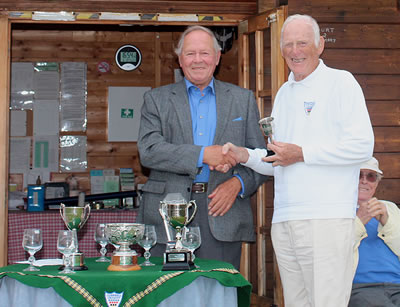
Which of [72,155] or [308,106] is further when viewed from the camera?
[72,155]

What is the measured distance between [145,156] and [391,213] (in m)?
1.30

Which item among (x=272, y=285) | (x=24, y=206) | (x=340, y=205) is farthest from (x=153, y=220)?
(x=24, y=206)

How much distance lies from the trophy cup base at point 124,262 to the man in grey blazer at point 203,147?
589mm

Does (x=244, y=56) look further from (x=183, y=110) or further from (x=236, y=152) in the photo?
(x=236, y=152)

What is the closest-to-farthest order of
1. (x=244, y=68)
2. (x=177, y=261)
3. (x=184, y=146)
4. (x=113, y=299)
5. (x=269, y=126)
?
(x=113, y=299)
(x=177, y=261)
(x=269, y=126)
(x=184, y=146)
(x=244, y=68)

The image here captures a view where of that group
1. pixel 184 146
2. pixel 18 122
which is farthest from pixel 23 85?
pixel 184 146

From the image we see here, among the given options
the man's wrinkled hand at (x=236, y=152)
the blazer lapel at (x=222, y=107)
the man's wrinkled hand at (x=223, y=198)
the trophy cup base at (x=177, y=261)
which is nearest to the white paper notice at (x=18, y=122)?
the blazer lapel at (x=222, y=107)

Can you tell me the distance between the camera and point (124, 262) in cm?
236

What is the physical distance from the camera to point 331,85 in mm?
2477

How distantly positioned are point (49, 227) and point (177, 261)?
287 cm

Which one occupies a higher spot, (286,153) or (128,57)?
(128,57)

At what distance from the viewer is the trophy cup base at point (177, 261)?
2275 millimetres

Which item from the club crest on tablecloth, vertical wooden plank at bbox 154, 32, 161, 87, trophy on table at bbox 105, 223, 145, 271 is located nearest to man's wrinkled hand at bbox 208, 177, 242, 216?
trophy on table at bbox 105, 223, 145, 271

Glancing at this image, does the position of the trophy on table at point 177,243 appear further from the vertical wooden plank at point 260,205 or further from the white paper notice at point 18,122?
the white paper notice at point 18,122
